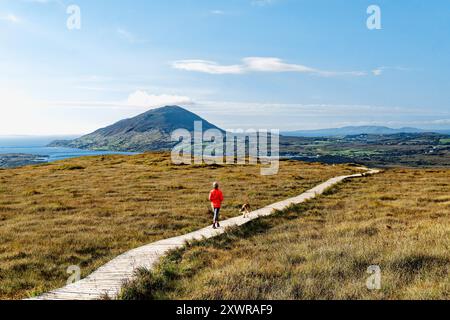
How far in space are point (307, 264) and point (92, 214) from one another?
694 inches

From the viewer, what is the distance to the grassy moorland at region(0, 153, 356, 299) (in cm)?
1504

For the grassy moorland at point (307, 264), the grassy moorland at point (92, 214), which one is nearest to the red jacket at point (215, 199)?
the grassy moorland at point (92, 214)

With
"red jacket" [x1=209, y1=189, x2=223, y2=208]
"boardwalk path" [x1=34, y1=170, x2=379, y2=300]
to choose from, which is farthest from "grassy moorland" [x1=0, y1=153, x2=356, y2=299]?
"red jacket" [x1=209, y1=189, x2=223, y2=208]

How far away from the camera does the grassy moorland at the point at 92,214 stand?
15039mm

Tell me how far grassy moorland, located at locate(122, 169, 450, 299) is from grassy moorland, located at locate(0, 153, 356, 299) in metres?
3.54

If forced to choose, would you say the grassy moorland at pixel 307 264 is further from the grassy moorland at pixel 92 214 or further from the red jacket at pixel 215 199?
the grassy moorland at pixel 92 214

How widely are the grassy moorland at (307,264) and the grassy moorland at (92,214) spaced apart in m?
3.54

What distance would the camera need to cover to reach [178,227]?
21.8 metres

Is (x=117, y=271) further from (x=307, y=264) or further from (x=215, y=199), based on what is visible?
(x=215, y=199)

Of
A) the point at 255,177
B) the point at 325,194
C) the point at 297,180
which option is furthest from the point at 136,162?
the point at 325,194

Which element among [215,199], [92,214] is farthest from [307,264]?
[92,214]

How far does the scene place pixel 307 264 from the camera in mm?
11750

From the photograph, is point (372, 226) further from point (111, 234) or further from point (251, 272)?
point (111, 234)
